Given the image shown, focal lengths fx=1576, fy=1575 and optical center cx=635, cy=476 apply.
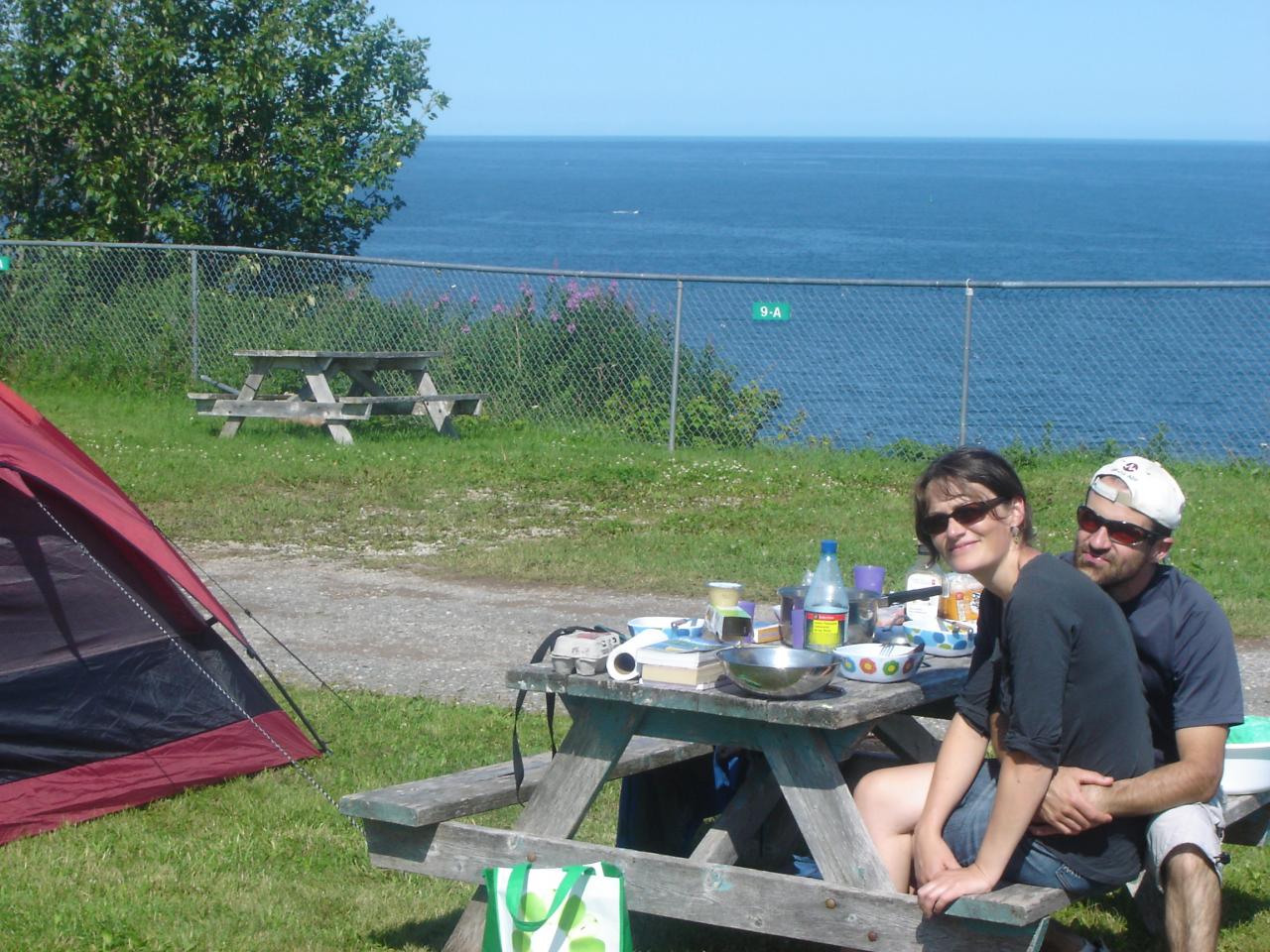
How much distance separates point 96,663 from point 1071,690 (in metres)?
3.35

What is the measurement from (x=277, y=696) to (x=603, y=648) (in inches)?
118

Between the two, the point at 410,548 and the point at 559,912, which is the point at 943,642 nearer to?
the point at 559,912

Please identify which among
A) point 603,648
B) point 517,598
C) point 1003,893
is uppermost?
point 603,648

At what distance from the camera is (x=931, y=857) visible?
364 centimetres

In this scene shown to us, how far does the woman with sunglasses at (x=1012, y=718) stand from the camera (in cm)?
345

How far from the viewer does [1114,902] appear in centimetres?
467

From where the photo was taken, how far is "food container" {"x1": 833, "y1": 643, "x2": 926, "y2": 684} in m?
3.92

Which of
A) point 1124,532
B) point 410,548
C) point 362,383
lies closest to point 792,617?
point 1124,532

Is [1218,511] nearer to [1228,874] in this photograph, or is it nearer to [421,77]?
[1228,874]

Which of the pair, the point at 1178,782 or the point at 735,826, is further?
the point at 735,826

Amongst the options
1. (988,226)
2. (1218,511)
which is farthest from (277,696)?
(988,226)

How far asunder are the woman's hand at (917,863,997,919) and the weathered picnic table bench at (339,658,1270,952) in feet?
0.09

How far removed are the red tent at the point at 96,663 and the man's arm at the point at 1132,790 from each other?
122 inches

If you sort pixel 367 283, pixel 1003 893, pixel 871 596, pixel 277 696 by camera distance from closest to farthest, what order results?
pixel 1003 893
pixel 871 596
pixel 277 696
pixel 367 283
